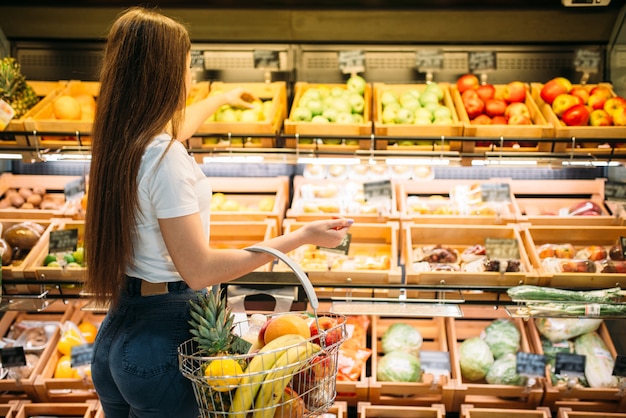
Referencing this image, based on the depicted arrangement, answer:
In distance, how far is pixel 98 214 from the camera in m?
1.83

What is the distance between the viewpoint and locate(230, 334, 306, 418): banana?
1716 millimetres

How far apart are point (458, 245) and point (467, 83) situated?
914 millimetres

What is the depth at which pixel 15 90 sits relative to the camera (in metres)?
3.64

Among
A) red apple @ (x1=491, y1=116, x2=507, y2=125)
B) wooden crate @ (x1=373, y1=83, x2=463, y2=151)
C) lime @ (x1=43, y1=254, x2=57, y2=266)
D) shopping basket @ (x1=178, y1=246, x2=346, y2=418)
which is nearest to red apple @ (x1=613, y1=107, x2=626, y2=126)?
red apple @ (x1=491, y1=116, x2=507, y2=125)

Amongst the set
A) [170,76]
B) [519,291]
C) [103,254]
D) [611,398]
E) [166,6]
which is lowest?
[611,398]

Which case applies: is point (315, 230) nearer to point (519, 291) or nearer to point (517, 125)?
point (519, 291)

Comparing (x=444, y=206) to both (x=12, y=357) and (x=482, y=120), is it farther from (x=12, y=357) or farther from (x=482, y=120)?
(x=12, y=357)

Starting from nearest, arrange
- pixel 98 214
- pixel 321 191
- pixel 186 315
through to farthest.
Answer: pixel 98 214 → pixel 186 315 → pixel 321 191

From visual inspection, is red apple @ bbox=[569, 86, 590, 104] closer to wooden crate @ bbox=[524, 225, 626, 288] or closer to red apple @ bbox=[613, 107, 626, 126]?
red apple @ bbox=[613, 107, 626, 126]

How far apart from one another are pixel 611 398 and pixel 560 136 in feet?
4.35

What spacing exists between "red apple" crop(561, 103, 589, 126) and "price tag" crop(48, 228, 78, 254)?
260 cm

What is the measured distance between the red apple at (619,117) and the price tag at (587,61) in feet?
1.66

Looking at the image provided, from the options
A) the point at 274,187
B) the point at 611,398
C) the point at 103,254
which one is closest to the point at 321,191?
the point at 274,187

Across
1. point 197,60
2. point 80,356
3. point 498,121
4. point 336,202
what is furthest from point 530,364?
point 197,60
